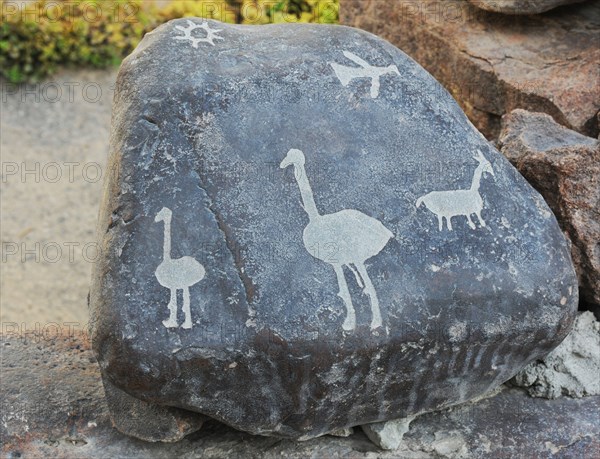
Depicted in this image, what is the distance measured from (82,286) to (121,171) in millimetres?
2016

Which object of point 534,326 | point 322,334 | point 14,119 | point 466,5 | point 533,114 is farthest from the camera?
point 14,119

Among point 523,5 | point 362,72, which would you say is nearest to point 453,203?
point 362,72

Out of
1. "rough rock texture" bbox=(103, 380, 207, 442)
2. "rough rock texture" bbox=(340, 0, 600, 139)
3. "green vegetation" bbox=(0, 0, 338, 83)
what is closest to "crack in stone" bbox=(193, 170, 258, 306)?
"rough rock texture" bbox=(103, 380, 207, 442)

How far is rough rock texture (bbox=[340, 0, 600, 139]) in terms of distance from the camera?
2.73 metres

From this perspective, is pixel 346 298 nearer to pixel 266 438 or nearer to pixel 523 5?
pixel 266 438

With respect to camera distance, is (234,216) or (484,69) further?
(484,69)

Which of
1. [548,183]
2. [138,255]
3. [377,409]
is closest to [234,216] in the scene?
[138,255]

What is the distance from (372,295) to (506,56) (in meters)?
1.36

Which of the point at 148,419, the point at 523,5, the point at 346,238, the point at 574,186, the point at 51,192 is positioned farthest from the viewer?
the point at 51,192

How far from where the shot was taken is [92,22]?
509 centimetres

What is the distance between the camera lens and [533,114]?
2523mm

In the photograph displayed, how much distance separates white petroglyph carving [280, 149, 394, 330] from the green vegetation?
3004mm

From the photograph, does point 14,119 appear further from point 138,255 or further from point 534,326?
point 534,326

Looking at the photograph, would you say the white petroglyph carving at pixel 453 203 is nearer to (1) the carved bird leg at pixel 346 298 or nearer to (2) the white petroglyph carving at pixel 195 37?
(1) the carved bird leg at pixel 346 298
